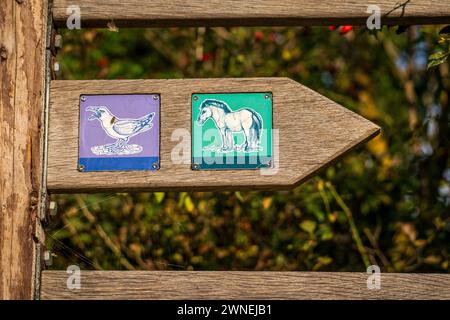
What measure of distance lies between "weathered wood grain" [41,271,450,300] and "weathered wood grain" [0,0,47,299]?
0.36 ft

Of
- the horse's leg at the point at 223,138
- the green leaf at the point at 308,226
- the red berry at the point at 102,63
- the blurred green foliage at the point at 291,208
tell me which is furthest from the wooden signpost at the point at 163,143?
the red berry at the point at 102,63

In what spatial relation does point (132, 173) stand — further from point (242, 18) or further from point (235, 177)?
point (242, 18)

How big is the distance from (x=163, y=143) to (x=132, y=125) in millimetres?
96

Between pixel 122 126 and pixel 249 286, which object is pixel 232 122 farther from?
pixel 249 286

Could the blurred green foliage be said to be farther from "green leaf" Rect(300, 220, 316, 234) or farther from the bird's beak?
the bird's beak

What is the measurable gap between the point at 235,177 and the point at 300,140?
0.19 m

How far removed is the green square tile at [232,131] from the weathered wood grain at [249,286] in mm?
286

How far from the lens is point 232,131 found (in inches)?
77.4

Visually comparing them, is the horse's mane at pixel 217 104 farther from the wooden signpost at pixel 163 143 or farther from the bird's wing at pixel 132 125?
the bird's wing at pixel 132 125

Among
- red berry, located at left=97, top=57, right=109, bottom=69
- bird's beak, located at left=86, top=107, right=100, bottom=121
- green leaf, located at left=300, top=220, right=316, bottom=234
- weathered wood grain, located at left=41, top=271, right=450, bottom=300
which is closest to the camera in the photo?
weathered wood grain, located at left=41, top=271, right=450, bottom=300

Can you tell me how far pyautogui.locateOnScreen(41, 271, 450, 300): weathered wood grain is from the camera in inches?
74.9

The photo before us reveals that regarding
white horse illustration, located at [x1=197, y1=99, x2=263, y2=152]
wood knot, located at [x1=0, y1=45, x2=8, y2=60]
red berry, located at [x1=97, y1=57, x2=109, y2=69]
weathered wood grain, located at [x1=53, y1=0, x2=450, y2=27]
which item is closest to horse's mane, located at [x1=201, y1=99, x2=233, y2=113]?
white horse illustration, located at [x1=197, y1=99, x2=263, y2=152]

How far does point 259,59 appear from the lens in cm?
423

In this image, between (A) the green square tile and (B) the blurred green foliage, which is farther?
(B) the blurred green foliage
